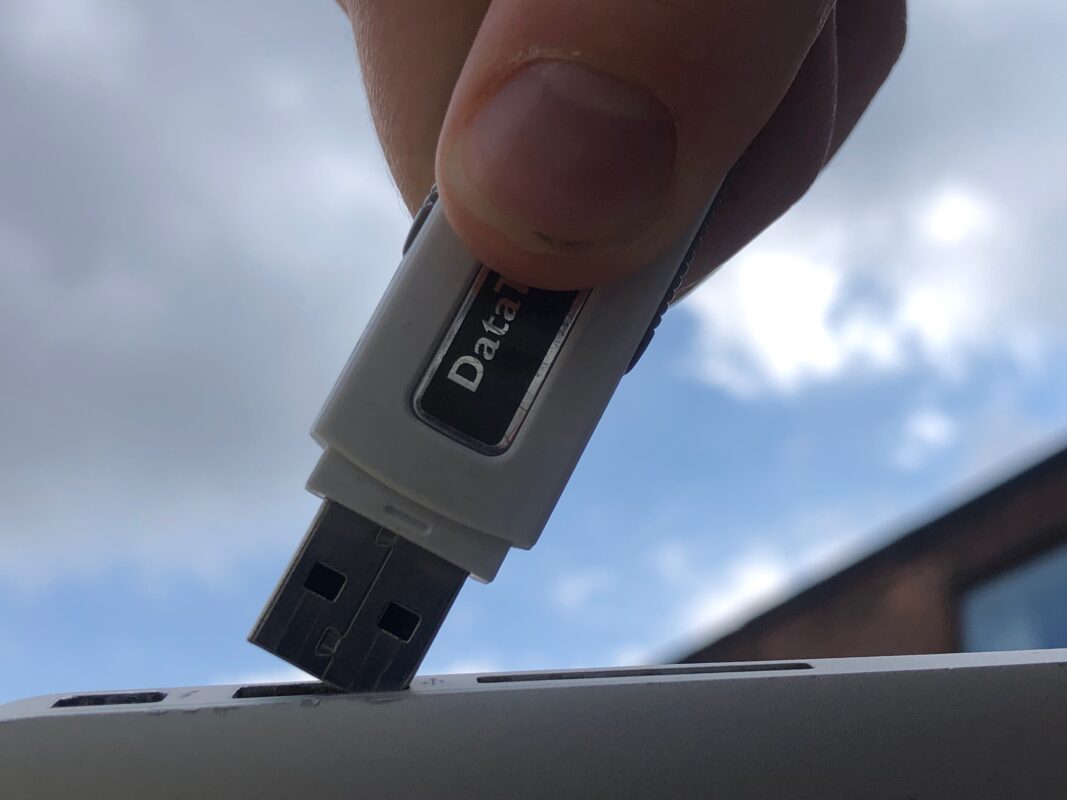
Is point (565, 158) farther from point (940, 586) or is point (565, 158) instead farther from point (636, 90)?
point (940, 586)

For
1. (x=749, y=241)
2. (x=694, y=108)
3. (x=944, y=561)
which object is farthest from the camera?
(x=944, y=561)

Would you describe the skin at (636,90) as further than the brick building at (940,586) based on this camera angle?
No

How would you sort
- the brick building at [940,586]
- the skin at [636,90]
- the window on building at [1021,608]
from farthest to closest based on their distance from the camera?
1. the brick building at [940,586]
2. the window on building at [1021,608]
3. the skin at [636,90]

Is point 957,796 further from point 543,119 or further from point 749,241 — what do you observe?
point 749,241

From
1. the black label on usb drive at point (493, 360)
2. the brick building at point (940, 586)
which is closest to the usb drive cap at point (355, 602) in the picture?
the black label on usb drive at point (493, 360)

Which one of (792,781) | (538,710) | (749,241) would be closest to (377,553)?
(538,710)

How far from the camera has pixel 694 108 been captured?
62cm

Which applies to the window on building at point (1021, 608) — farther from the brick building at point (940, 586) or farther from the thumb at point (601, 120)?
the thumb at point (601, 120)

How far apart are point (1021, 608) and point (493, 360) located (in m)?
4.28

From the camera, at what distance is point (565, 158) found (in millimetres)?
635

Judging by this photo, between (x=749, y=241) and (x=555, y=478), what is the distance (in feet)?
2.53

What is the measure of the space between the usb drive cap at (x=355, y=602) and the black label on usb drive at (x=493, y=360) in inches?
4.2

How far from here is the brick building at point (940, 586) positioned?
5.06 m

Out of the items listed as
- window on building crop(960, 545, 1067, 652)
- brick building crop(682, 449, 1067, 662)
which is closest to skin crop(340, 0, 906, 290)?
window on building crop(960, 545, 1067, 652)
